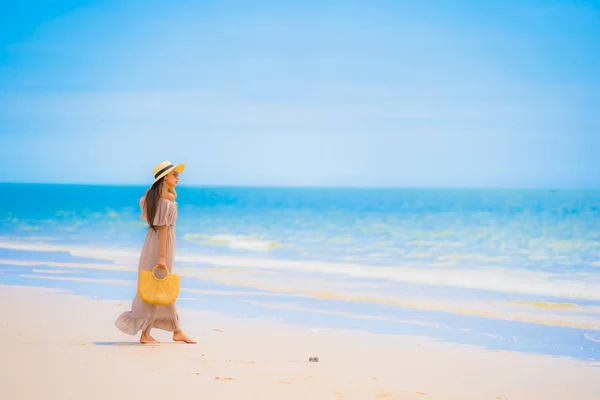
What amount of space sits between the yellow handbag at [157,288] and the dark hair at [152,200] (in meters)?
0.39

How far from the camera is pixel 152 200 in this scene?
5.92 meters

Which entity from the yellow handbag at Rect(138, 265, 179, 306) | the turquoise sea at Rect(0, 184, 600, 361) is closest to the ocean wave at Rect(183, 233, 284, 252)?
the turquoise sea at Rect(0, 184, 600, 361)

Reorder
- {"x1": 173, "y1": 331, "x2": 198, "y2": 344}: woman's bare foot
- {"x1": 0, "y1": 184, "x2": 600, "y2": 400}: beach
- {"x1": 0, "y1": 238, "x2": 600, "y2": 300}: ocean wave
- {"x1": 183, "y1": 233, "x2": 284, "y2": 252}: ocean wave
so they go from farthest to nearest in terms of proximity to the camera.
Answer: {"x1": 183, "y1": 233, "x2": 284, "y2": 252}: ocean wave
{"x1": 0, "y1": 238, "x2": 600, "y2": 300}: ocean wave
{"x1": 173, "y1": 331, "x2": 198, "y2": 344}: woman's bare foot
{"x1": 0, "y1": 184, "x2": 600, "y2": 400}: beach

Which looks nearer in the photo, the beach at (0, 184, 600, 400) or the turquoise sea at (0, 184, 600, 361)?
the beach at (0, 184, 600, 400)

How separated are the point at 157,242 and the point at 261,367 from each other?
4.42ft

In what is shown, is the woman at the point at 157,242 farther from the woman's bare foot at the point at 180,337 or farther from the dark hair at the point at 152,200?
the woman's bare foot at the point at 180,337

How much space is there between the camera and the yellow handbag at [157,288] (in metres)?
5.89

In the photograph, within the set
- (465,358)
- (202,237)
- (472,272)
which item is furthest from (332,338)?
(202,237)

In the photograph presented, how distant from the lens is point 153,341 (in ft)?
20.1

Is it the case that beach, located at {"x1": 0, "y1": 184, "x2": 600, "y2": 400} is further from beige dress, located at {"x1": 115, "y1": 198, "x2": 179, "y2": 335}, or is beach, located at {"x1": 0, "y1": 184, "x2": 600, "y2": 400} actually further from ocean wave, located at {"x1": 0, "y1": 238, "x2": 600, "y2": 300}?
beige dress, located at {"x1": 115, "y1": 198, "x2": 179, "y2": 335}

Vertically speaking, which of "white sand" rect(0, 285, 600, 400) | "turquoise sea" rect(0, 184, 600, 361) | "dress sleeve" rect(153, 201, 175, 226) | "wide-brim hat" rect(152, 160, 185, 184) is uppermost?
"wide-brim hat" rect(152, 160, 185, 184)

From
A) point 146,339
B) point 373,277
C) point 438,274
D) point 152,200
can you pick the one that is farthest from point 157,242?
point 438,274

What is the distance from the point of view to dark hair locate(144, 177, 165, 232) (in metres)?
5.91

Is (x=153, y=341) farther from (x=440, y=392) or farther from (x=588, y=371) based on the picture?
(x=588, y=371)
